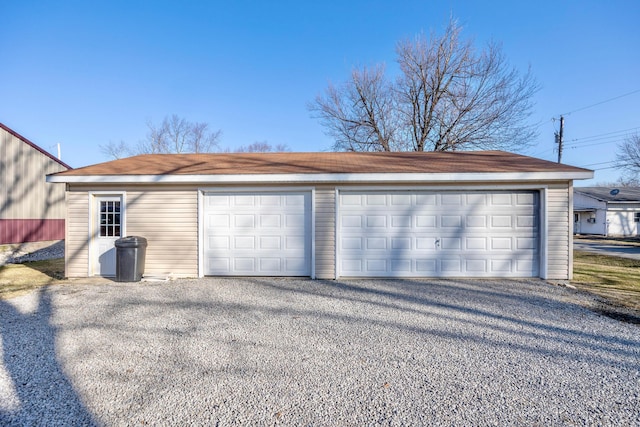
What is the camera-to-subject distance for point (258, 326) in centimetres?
410

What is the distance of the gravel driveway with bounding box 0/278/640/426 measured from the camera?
2342mm

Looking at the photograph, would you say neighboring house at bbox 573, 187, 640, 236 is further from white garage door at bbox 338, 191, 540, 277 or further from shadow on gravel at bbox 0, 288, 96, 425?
shadow on gravel at bbox 0, 288, 96, 425

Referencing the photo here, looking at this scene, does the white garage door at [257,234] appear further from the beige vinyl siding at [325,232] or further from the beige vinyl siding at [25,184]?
the beige vinyl siding at [25,184]

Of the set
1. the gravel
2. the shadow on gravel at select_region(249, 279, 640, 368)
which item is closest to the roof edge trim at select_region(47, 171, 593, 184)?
the shadow on gravel at select_region(249, 279, 640, 368)

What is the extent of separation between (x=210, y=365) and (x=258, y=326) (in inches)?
42.6

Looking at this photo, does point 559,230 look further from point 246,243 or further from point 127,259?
point 127,259

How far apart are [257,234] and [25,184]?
485 inches

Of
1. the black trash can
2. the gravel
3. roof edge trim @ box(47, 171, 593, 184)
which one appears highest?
roof edge trim @ box(47, 171, 593, 184)

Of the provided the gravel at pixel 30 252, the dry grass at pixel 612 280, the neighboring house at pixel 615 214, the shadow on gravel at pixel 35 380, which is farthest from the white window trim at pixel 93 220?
the neighboring house at pixel 615 214

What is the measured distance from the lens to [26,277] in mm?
7398

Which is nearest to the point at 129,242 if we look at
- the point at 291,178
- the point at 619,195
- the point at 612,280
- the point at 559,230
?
the point at 291,178

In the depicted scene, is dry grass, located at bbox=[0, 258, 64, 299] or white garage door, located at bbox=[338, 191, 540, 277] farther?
white garage door, located at bbox=[338, 191, 540, 277]

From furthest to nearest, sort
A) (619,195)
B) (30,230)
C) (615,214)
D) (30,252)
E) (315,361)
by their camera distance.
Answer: (619,195) < (615,214) < (30,230) < (30,252) < (315,361)

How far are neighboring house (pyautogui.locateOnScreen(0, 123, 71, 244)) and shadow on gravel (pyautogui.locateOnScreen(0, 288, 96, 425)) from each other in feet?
36.8
